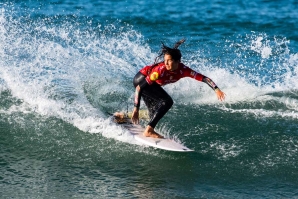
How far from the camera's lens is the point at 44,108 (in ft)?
36.2

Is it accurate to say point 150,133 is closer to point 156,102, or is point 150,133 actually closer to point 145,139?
point 145,139

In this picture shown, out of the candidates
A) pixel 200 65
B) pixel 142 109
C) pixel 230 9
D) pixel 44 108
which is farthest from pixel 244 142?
pixel 230 9

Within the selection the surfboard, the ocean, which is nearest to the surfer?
the surfboard

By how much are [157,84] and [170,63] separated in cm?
69

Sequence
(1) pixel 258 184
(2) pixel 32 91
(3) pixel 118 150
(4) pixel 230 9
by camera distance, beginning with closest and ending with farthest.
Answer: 1. (1) pixel 258 184
2. (3) pixel 118 150
3. (2) pixel 32 91
4. (4) pixel 230 9

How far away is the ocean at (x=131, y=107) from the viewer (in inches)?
340

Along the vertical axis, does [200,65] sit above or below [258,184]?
above

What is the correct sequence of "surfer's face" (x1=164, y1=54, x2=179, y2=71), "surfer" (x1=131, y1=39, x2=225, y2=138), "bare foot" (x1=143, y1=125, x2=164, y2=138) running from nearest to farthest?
1. "surfer's face" (x1=164, y1=54, x2=179, y2=71)
2. "surfer" (x1=131, y1=39, x2=225, y2=138)
3. "bare foot" (x1=143, y1=125, x2=164, y2=138)

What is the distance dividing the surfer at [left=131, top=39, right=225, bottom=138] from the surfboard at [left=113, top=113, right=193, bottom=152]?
0.13m

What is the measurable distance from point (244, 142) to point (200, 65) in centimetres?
470

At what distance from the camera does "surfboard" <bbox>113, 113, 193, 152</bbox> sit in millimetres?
9273

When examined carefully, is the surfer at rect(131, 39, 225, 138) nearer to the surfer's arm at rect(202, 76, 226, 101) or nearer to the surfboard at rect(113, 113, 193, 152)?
the surfer's arm at rect(202, 76, 226, 101)

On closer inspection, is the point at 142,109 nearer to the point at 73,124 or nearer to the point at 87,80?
the point at 73,124

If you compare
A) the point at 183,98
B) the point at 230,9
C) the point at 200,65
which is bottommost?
the point at 183,98
